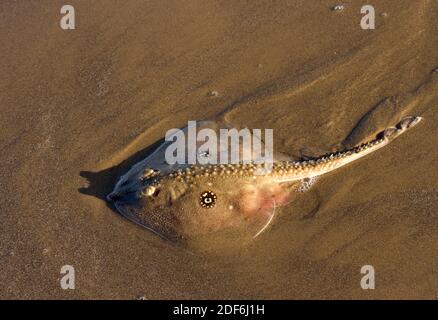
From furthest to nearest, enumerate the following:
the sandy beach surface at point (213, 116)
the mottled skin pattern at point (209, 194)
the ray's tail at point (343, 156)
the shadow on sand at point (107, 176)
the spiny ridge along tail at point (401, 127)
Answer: the spiny ridge along tail at point (401, 127) < the shadow on sand at point (107, 176) < the ray's tail at point (343, 156) < the mottled skin pattern at point (209, 194) < the sandy beach surface at point (213, 116)

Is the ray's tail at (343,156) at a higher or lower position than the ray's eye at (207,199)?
higher

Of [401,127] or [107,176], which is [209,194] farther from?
[401,127]

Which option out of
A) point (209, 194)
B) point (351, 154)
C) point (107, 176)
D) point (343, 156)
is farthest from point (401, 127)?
point (107, 176)

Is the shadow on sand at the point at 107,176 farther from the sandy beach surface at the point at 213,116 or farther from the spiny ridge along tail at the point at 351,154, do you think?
the spiny ridge along tail at the point at 351,154

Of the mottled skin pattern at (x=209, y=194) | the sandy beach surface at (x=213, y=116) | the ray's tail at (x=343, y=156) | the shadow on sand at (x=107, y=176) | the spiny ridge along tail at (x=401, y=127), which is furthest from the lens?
the spiny ridge along tail at (x=401, y=127)

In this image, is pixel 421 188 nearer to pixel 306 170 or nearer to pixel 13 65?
pixel 306 170

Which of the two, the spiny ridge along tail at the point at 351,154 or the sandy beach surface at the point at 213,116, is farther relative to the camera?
the spiny ridge along tail at the point at 351,154

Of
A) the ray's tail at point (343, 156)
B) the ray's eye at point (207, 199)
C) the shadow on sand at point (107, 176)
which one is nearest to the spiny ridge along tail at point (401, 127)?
the ray's tail at point (343, 156)
